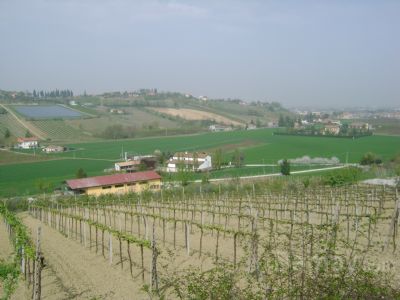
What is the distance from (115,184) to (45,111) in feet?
288

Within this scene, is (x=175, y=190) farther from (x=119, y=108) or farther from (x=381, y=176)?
(x=119, y=108)

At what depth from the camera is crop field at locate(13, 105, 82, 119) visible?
112037 mm

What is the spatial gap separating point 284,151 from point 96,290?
6602 cm

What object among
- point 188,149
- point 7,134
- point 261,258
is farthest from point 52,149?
point 261,258

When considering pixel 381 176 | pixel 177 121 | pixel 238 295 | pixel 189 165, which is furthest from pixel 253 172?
pixel 177 121

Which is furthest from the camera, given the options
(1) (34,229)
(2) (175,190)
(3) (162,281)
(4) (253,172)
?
(4) (253,172)

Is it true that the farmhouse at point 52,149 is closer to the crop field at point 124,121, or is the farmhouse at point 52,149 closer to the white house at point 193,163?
the crop field at point 124,121

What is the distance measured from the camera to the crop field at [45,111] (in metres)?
112

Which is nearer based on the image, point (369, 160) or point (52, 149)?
point (369, 160)

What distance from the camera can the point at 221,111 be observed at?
164750 mm

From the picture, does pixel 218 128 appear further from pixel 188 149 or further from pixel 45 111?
pixel 45 111

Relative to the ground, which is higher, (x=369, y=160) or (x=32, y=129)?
(x=32, y=129)

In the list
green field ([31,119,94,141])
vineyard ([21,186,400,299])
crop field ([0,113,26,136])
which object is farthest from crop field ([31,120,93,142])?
vineyard ([21,186,400,299])

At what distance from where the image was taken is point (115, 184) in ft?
143
